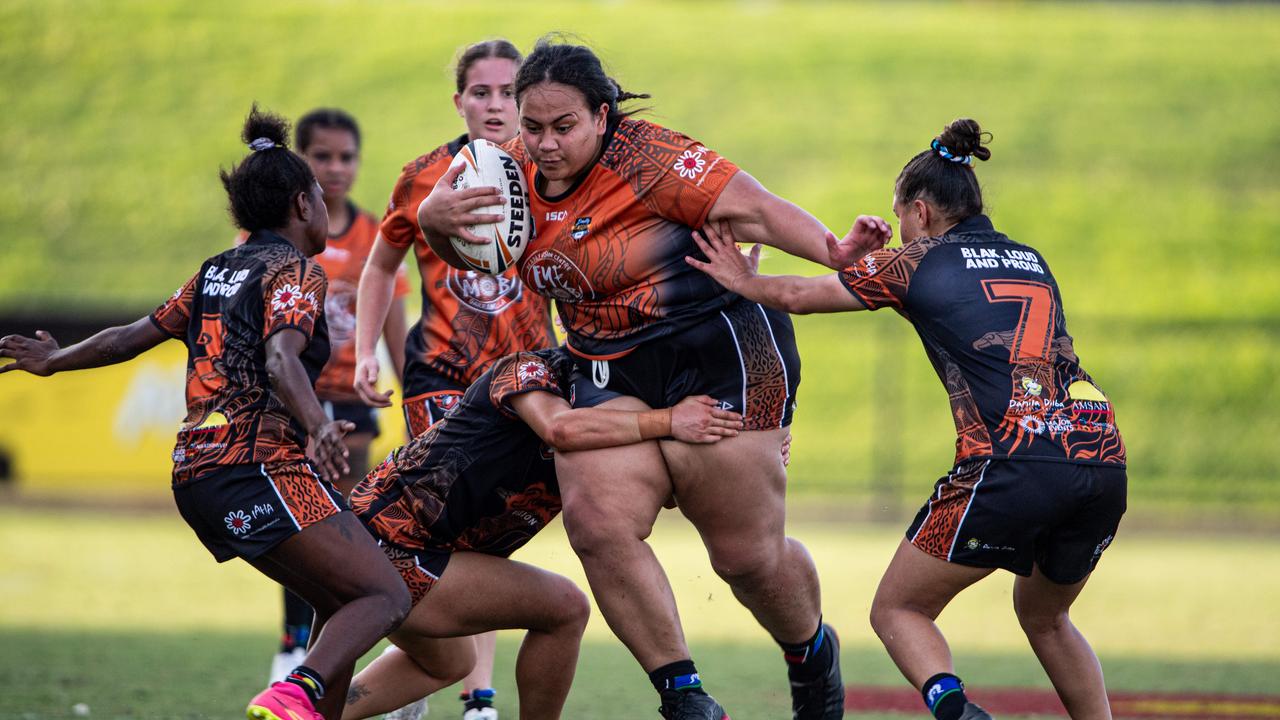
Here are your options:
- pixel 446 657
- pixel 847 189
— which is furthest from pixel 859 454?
pixel 446 657

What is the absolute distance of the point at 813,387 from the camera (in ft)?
59.7

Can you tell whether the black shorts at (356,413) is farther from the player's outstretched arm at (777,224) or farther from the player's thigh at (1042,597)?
the player's thigh at (1042,597)

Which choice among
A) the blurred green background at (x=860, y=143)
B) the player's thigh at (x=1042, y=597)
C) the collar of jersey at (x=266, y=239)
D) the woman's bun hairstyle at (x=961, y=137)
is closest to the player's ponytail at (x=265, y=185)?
the collar of jersey at (x=266, y=239)

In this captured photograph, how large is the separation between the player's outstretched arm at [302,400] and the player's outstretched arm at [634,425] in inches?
25.3

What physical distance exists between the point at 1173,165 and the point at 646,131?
68.8 ft

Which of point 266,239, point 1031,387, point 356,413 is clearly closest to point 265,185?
point 266,239

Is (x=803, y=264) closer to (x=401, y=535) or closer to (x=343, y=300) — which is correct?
(x=343, y=300)

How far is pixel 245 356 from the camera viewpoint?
422cm

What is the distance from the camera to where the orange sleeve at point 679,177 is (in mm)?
4301

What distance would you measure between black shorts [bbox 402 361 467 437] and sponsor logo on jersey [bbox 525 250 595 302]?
4.04 ft

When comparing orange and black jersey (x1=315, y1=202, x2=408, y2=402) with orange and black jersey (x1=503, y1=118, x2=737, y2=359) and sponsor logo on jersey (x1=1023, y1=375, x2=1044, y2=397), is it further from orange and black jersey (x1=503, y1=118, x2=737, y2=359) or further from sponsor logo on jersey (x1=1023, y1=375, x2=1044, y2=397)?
sponsor logo on jersey (x1=1023, y1=375, x2=1044, y2=397)

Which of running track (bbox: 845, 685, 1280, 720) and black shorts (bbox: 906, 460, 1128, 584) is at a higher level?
black shorts (bbox: 906, 460, 1128, 584)

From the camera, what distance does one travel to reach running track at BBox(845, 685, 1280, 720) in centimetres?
573

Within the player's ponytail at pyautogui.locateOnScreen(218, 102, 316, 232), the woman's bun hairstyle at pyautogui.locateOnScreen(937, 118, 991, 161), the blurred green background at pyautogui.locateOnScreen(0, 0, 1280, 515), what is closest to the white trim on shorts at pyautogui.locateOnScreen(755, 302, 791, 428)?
the woman's bun hairstyle at pyautogui.locateOnScreen(937, 118, 991, 161)
